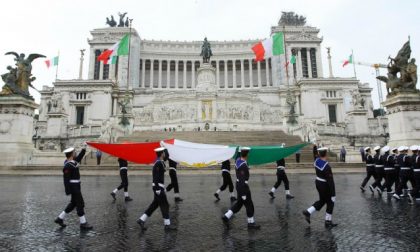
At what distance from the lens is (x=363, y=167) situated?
70.4 ft

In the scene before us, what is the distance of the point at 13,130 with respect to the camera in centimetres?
2073

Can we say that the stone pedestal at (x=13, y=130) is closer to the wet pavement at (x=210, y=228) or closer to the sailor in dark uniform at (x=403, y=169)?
the wet pavement at (x=210, y=228)

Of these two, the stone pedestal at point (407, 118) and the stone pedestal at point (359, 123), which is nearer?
the stone pedestal at point (407, 118)

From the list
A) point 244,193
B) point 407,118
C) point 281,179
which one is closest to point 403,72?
point 407,118

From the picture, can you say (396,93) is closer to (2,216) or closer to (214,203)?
(214,203)

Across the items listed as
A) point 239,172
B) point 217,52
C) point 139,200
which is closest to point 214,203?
point 139,200

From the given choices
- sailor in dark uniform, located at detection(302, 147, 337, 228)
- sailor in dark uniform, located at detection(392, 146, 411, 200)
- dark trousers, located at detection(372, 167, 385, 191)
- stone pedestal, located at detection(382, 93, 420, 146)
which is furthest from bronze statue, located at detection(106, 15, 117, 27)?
sailor in dark uniform, located at detection(302, 147, 337, 228)

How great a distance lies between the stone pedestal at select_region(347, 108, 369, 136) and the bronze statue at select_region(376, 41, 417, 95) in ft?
79.4

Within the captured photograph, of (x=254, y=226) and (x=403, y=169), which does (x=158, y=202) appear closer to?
(x=254, y=226)

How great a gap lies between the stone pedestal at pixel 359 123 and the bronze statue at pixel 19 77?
39963mm

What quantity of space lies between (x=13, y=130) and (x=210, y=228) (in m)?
20.6

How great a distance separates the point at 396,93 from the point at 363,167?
240 inches

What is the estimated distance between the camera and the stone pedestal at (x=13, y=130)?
2037cm

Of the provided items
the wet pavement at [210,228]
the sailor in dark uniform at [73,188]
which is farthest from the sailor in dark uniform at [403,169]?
the sailor in dark uniform at [73,188]
